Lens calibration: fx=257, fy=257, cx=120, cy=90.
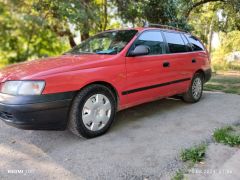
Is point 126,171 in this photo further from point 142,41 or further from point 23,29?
point 23,29

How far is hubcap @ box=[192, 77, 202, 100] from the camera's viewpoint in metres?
5.37

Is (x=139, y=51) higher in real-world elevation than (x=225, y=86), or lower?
higher

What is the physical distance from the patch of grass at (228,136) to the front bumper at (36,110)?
1.98m

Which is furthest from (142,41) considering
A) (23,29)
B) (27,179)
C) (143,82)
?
(23,29)

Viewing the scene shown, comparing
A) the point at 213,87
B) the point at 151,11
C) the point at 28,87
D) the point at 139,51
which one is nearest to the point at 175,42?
the point at 139,51

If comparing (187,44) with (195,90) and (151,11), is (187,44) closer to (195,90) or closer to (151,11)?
(195,90)

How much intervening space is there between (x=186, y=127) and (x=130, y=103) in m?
0.92

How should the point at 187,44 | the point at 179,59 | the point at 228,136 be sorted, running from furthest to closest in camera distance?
the point at 187,44, the point at 179,59, the point at 228,136

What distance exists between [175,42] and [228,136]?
2.19 meters

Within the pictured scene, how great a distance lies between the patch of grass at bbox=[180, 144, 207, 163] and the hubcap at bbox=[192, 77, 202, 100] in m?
2.48

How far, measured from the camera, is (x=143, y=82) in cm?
410

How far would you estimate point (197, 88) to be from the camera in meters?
5.45

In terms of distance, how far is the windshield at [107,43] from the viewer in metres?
4.01

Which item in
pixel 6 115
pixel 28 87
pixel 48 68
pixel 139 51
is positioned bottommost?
pixel 6 115
